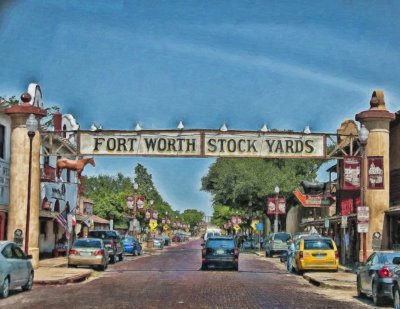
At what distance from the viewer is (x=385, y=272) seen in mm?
18078

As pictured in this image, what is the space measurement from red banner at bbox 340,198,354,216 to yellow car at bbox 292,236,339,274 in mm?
8761

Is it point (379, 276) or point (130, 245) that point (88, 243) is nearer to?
point (379, 276)

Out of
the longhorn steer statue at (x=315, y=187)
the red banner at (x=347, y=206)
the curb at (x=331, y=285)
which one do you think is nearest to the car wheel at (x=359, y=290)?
the curb at (x=331, y=285)

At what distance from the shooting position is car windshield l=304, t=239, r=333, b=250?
32.7 meters

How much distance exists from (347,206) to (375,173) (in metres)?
12.9

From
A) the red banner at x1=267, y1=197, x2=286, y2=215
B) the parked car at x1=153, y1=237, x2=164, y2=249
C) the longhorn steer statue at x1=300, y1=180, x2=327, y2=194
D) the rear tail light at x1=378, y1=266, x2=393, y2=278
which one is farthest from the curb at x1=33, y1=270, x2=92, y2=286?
the parked car at x1=153, y1=237, x2=164, y2=249

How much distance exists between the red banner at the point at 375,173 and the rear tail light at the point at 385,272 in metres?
11.9

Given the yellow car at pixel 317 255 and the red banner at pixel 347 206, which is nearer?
the yellow car at pixel 317 255

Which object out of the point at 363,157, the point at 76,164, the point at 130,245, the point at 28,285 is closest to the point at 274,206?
the point at 130,245

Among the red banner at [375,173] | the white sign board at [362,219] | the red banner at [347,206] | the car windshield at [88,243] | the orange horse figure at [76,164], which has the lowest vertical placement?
the car windshield at [88,243]

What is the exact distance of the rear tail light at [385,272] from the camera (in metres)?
18.0

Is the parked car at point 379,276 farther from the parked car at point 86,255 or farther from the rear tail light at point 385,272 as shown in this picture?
the parked car at point 86,255

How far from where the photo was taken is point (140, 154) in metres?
32.8

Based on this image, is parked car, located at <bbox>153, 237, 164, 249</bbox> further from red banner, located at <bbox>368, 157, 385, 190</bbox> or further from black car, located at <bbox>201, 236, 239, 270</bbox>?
red banner, located at <bbox>368, 157, 385, 190</bbox>
